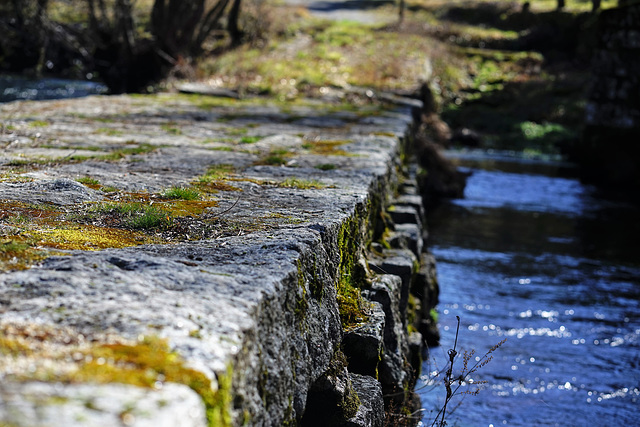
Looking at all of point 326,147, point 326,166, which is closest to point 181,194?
point 326,166

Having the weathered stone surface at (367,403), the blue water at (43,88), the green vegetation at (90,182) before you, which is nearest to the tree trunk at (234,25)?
the blue water at (43,88)

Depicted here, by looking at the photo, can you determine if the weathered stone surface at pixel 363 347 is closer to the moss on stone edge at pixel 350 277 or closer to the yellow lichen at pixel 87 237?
the moss on stone edge at pixel 350 277

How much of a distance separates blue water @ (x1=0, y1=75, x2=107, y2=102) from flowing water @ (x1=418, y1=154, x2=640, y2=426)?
21.4 feet

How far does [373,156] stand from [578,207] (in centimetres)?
700

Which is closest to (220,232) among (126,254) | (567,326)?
(126,254)

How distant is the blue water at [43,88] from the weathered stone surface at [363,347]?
9421 mm

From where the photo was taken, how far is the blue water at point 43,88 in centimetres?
1124

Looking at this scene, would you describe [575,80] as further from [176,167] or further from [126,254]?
[126,254]

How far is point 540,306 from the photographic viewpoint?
246 inches

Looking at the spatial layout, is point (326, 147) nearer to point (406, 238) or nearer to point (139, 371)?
point (406, 238)

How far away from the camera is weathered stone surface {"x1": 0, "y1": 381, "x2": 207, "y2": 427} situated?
120 cm

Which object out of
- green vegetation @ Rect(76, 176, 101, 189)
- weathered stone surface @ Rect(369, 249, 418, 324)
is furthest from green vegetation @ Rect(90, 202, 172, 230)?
weathered stone surface @ Rect(369, 249, 418, 324)

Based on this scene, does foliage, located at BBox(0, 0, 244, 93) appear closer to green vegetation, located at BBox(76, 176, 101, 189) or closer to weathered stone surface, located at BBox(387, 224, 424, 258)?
weathered stone surface, located at BBox(387, 224, 424, 258)

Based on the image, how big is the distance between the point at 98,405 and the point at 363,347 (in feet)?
5.82
